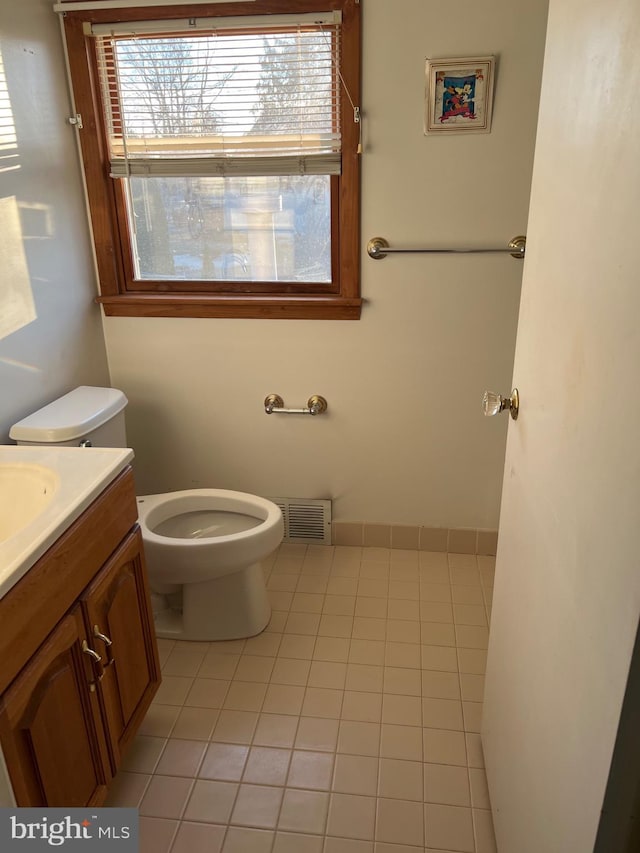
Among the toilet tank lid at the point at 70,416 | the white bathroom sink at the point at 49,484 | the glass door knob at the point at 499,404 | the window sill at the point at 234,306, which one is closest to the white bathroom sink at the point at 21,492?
the white bathroom sink at the point at 49,484

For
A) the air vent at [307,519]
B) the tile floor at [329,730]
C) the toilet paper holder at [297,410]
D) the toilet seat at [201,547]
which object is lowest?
the tile floor at [329,730]

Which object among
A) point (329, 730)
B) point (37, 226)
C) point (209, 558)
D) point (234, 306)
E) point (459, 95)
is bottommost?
point (329, 730)

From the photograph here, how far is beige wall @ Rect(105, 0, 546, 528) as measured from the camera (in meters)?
2.08

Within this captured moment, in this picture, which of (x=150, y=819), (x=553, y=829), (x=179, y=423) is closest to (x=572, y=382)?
(x=553, y=829)

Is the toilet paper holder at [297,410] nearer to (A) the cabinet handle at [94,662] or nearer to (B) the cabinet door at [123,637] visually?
(B) the cabinet door at [123,637]

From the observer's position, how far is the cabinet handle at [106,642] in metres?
1.41

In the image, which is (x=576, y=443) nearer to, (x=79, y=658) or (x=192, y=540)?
(x=79, y=658)

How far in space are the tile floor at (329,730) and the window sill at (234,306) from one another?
3.18 ft

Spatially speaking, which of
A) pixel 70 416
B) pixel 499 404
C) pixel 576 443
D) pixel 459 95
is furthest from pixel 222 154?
pixel 576 443

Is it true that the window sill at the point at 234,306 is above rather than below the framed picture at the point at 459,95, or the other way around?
below

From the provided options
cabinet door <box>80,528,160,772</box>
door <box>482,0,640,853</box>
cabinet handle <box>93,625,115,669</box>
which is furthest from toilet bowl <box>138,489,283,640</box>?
door <box>482,0,640,853</box>

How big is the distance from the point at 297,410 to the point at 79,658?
1.34 metres

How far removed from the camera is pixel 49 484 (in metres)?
1.45

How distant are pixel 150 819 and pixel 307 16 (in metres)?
2.27
